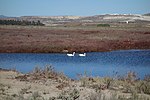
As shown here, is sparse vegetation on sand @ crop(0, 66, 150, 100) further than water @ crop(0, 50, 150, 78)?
No

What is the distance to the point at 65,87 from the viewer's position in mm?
15516

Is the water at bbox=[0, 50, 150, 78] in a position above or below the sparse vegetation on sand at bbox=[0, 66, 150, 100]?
below

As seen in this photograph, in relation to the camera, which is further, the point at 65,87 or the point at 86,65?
the point at 86,65

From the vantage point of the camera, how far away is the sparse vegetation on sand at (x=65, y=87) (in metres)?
12.9

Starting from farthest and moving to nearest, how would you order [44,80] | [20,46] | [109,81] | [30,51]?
[20,46] < [30,51] < [44,80] < [109,81]

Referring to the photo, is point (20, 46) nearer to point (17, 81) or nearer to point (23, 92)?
point (17, 81)

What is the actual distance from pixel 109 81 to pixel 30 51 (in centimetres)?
2863

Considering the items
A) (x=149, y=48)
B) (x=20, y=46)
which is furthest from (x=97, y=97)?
(x=149, y=48)

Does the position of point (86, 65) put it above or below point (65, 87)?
below

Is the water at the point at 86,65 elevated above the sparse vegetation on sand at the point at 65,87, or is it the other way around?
the sparse vegetation on sand at the point at 65,87

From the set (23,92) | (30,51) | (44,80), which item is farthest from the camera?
(30,51)

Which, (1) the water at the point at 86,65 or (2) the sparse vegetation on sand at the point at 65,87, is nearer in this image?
(2) the sparse vegetation on sand at the point at 65,87

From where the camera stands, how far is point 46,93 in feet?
45.6

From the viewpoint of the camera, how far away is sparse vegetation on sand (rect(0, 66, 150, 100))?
12.9 metres
